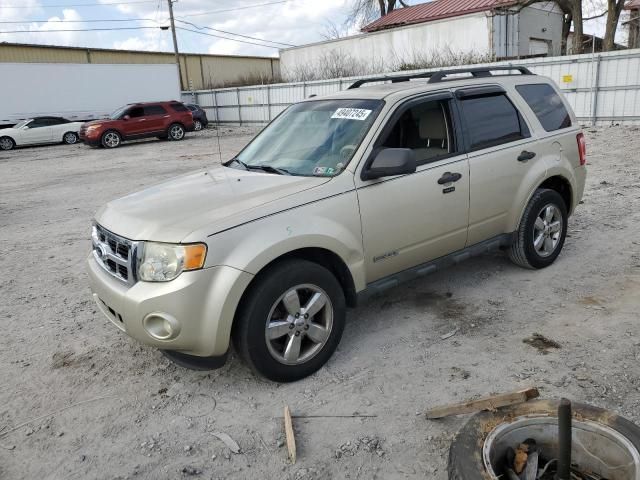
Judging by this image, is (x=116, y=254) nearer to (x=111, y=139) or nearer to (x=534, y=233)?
(x=534, y=233)

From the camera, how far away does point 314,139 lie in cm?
410

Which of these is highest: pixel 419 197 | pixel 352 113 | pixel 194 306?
pixel 352 113

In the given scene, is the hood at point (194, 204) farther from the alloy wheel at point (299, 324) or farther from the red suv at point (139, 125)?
the red suv at point (139, 125)

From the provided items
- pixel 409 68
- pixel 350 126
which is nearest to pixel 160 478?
pixel 350 126

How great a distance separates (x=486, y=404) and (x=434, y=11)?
32378 millimetres

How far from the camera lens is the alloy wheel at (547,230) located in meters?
5.00

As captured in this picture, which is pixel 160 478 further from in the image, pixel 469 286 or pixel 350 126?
pixel 469 286

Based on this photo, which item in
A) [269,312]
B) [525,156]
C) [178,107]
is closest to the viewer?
[269,312]

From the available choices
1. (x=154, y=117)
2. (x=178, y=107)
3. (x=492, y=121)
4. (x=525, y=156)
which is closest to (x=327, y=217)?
(x=492, y=121)

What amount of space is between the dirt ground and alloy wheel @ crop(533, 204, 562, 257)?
0.24 meters

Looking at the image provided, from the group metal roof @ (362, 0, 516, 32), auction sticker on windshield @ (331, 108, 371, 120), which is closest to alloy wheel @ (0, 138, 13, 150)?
metal roof @ (362, 0, 516, 32)

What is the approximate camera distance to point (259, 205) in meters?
3.26

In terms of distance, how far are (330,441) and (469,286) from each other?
2.47 metres

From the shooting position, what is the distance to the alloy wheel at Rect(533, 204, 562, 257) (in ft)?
16.4
